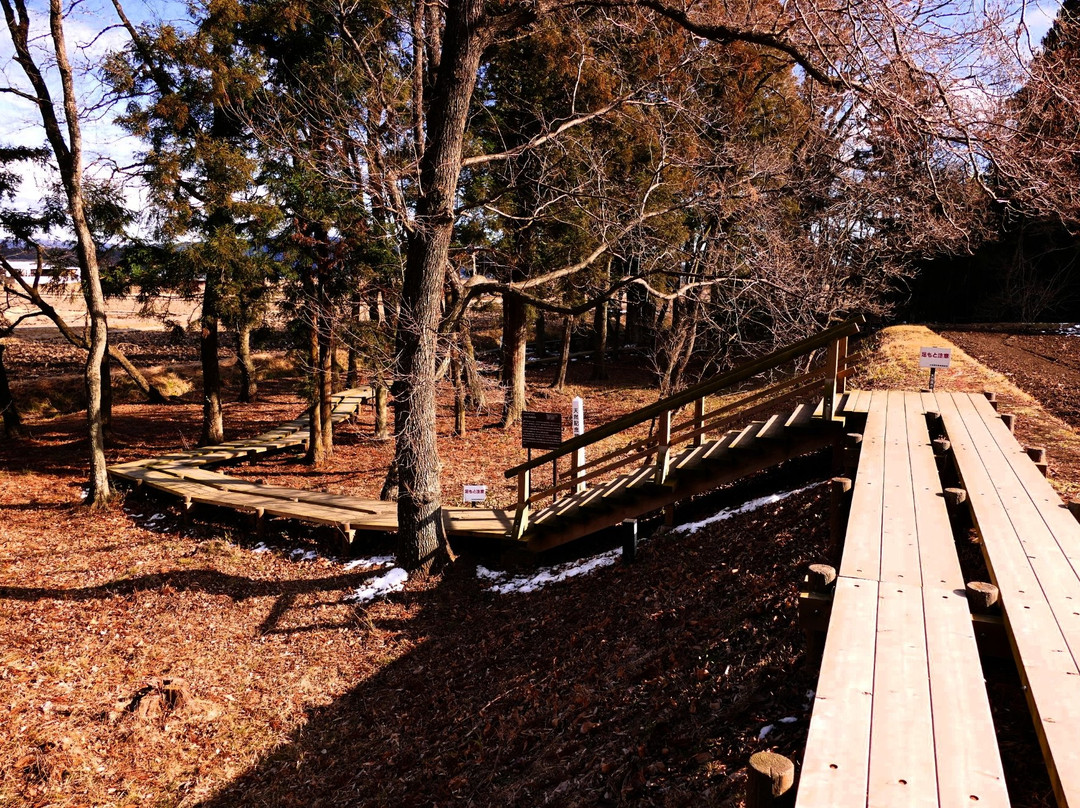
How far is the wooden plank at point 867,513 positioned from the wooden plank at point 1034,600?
652mm

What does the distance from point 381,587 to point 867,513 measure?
6697 millimetres

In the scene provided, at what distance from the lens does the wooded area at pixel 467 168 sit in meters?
7.67

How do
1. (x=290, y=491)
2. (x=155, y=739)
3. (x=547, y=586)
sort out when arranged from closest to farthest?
(x=155, y=739) → (x=547, y=586) → (x=290, y=491)

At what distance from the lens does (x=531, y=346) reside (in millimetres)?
38375

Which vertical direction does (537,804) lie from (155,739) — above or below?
above

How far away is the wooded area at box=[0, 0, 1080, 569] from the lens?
7668 mm

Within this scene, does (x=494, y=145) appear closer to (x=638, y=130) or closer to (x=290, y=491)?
(x=638, y=130)

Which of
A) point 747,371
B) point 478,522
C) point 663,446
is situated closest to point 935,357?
point 747,371

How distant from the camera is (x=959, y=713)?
2.88 meters

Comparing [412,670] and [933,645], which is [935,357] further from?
[412,670]

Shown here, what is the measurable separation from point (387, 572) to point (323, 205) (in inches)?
310

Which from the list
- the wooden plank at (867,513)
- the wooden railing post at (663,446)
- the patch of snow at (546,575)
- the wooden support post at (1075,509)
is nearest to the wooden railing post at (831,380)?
the wooden plank at (867,513)

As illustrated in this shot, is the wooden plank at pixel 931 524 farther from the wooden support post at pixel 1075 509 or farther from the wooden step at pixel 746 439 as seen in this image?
the wooden step at pixel 746 439

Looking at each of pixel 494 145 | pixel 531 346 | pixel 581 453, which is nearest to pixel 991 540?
pixel 581 453
